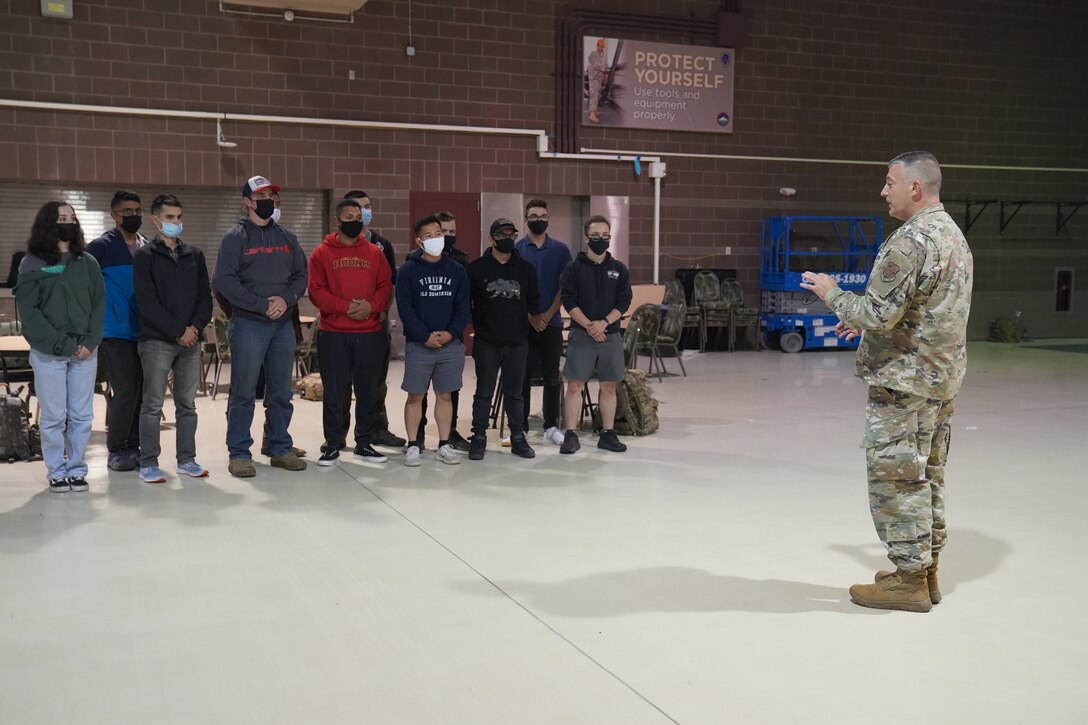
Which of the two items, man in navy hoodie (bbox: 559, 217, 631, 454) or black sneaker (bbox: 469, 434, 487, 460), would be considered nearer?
black sneaker (bbox: 469, 434, 487, 460)

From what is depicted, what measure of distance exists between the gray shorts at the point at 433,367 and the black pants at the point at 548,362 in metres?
0.69

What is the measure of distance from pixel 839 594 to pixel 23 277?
4.36m

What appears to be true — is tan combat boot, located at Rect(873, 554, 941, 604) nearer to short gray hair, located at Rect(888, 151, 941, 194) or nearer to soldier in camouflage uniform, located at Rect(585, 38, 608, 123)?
short gray hair, located at Rect(888, 151, 941, 194)

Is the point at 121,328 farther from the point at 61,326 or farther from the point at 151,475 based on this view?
the point at 151,475

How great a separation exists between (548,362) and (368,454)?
1401 millimetres

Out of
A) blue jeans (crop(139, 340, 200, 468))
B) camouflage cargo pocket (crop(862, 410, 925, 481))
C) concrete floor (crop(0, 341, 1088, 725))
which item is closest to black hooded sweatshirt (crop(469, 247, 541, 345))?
concrete floor (crop(0, 341, 1088, 725))

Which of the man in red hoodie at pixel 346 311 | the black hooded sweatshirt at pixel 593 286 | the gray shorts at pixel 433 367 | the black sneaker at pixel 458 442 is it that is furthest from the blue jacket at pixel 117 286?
the black hooded sweatshirt at pixel 593 286

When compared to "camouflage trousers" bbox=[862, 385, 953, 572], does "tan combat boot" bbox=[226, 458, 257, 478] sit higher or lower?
lower

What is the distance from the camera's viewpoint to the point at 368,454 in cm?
644

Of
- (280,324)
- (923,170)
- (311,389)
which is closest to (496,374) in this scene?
(280,324)

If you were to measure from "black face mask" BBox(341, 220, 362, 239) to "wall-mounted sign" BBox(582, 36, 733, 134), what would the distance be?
7.80 meters

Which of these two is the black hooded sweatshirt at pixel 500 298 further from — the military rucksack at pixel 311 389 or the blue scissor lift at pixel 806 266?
the blue scissor lift at pixel 806 266

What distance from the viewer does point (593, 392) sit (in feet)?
31.0

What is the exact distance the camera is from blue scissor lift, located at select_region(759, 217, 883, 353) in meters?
13.8
